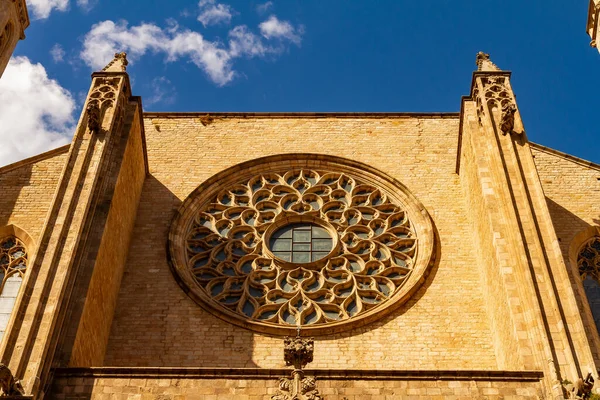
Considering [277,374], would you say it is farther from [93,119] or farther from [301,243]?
[93,119]

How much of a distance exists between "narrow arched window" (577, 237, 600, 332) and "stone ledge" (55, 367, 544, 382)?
3.61m

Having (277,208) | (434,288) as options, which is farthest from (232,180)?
(434,288)

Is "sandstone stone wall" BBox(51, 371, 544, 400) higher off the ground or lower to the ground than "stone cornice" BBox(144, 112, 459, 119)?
lower

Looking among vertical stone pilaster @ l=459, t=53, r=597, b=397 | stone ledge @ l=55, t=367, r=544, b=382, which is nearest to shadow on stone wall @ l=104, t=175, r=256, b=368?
stone ledge @ l=55, t=367, r=544, b=382

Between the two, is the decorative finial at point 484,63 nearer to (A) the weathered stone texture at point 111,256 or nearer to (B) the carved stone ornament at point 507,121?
(B) the carved stone ornament at point 507,121

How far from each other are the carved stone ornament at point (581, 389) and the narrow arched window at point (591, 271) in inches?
145

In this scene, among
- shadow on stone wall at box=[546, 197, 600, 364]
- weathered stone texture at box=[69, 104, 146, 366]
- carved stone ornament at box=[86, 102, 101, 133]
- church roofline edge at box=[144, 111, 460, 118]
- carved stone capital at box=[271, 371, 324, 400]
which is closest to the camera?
carved stone capital at box=[271, 371, 324, 400]

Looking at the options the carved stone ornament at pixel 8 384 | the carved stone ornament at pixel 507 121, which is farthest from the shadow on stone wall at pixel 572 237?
the carved stone ornament at pixel 8 384

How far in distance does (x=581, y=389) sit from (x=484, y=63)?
721 cm

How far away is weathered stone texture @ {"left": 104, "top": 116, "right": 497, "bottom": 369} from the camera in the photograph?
39.6 ft

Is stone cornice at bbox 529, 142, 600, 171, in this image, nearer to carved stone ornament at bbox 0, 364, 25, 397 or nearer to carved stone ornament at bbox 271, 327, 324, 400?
carved stone ornament at bbox 271, 327, 324, 400

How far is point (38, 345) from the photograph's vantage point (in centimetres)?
971

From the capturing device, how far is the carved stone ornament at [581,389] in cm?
899

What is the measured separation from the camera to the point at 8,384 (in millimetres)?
8930
